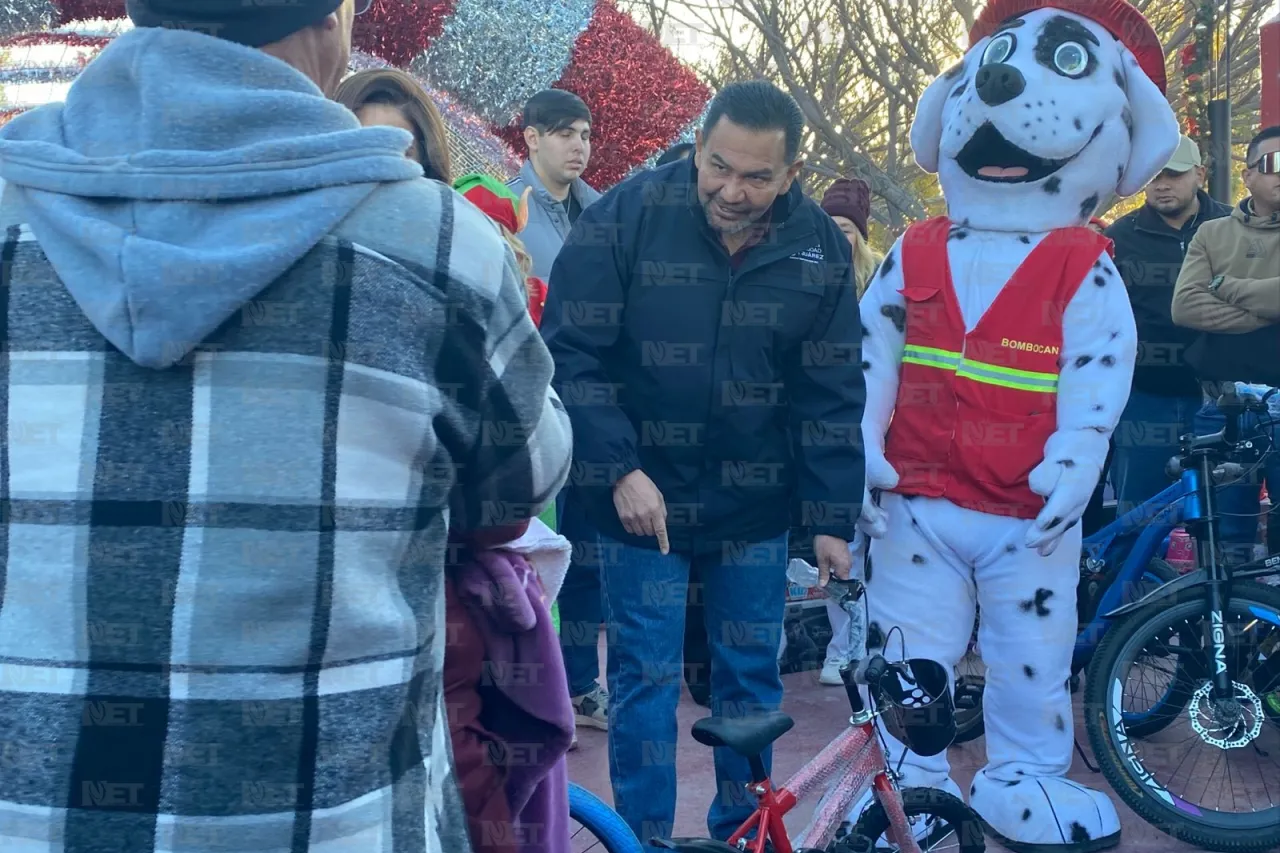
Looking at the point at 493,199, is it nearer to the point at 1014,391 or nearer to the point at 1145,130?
the point at 1014,391

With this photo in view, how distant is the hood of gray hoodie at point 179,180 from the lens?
1309 mm

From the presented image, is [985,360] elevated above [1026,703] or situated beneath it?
elevated above

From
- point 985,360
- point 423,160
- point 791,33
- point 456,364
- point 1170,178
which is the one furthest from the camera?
point 791,33

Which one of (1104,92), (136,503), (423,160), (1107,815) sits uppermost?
(1104,92)

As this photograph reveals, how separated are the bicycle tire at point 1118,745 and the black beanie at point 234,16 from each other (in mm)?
3270

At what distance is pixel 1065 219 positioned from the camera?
3.93 meters

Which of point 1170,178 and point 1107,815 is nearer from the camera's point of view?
point 1107,815

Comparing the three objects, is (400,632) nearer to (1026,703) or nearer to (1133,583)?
(1026,703)

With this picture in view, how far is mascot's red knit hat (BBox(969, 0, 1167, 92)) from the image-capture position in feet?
13.4

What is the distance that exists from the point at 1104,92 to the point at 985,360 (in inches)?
33.5

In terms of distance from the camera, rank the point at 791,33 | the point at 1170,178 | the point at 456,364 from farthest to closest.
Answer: the point at 791,33 < the point at 1170,178 < the point at 456,364

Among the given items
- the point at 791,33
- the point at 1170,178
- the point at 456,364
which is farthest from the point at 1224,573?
the point at 791,33

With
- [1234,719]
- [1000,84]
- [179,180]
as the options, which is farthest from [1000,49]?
[179,180]

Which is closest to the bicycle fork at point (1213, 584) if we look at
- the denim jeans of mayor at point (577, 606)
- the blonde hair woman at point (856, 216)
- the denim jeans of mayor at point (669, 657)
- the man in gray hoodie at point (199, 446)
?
the denim jeans of mayor at point (669, 657)
